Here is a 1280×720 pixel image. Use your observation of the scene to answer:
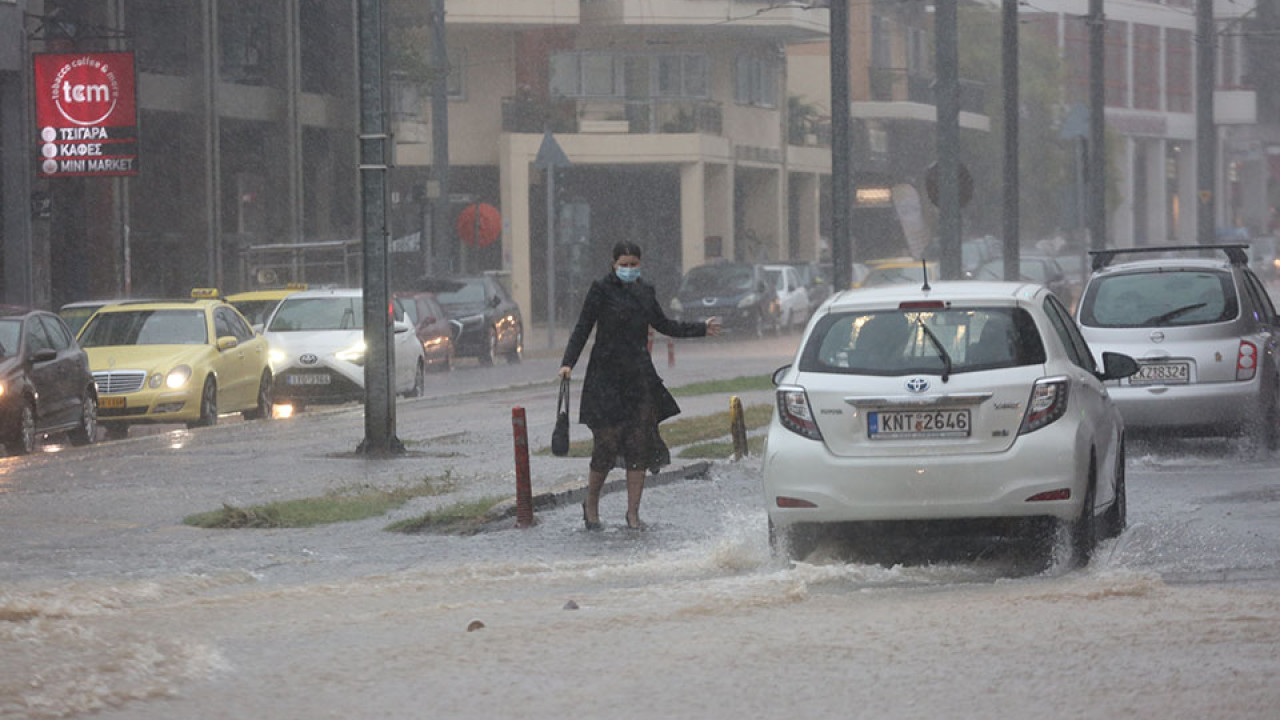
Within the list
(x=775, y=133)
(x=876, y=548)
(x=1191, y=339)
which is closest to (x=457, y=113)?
(x=775, y=133)

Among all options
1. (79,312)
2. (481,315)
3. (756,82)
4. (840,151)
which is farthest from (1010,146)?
(756,82)

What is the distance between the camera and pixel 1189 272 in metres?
17.0

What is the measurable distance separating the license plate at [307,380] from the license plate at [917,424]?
17.7m

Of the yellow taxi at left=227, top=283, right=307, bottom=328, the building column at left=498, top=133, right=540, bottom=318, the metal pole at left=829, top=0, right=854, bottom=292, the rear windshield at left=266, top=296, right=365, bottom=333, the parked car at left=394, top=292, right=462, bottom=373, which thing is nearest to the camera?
the metal pole at left=829, top=0, right=854, bottom=292

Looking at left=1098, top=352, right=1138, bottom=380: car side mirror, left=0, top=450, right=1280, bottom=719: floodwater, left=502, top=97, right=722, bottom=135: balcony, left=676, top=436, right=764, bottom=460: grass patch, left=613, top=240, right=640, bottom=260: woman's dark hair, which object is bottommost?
left=676, top=436, right=764, bottom=460: grass patch

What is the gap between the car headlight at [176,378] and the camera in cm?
2331

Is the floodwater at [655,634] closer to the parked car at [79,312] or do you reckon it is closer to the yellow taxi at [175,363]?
the yellow taxi at [175,363]

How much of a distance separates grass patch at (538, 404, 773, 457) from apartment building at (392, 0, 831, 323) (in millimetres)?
29739

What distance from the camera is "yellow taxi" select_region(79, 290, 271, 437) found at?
76.5 feet

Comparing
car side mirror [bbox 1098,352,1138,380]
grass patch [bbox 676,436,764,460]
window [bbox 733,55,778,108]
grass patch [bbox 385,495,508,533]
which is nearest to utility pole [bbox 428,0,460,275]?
window [bbox 733,55,778,108]

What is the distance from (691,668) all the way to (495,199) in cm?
4881

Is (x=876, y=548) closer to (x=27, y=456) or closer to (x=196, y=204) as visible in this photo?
(x=27, y=456)

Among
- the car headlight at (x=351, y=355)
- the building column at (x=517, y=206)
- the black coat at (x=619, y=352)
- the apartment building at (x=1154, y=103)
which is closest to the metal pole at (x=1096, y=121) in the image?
the building column at (x=517, y=206)

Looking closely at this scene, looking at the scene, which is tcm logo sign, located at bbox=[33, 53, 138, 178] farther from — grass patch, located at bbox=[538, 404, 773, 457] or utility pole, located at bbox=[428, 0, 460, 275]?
grass patch, located at bbox=[538, 404, 773, 457]
